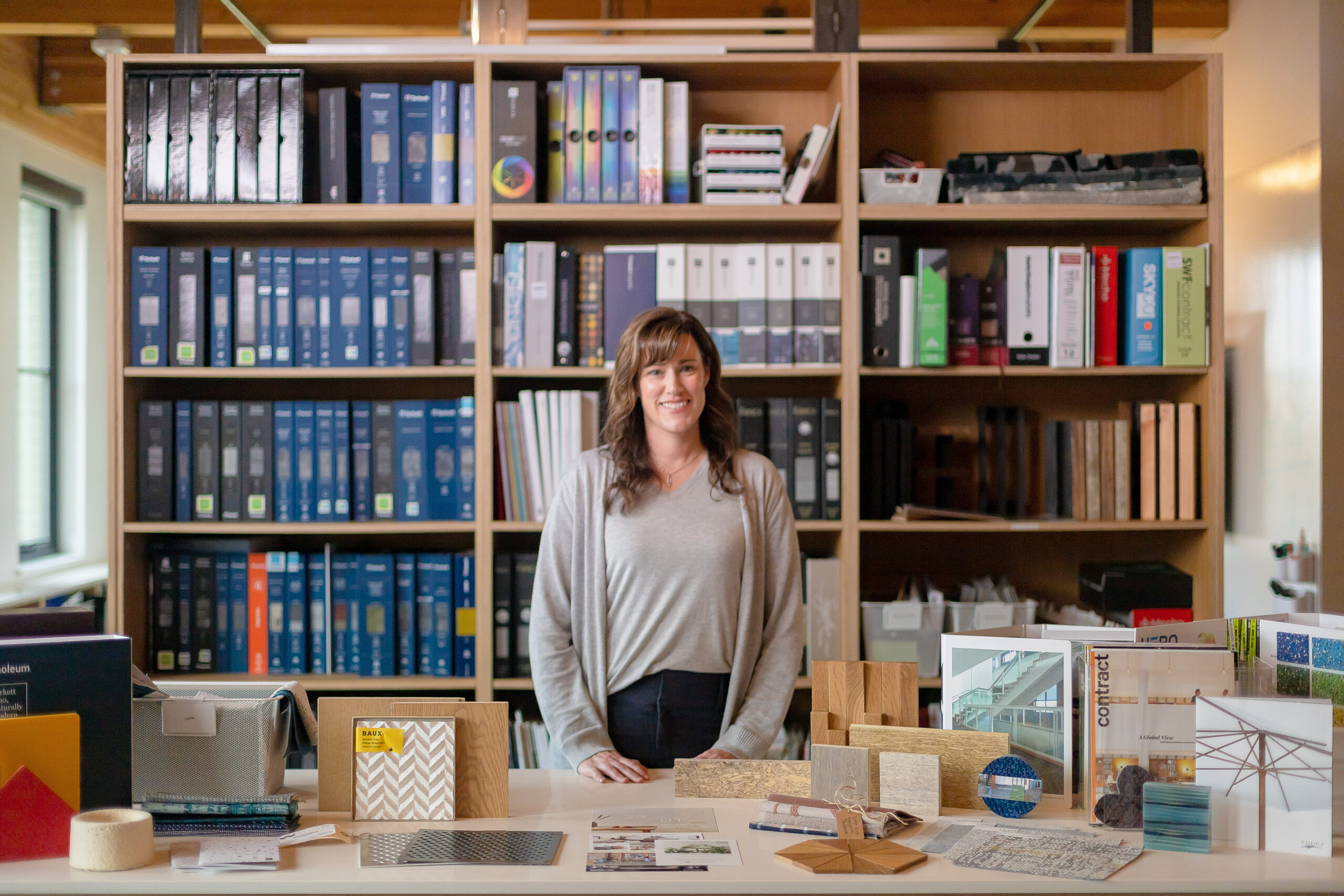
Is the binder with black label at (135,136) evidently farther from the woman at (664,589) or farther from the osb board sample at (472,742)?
the osb board sample at (472,742)

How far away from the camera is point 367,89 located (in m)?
2.74

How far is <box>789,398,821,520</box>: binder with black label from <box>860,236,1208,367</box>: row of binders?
21 centimetres

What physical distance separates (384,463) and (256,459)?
1.14 ft

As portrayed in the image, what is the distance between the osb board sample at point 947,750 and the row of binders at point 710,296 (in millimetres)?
1401

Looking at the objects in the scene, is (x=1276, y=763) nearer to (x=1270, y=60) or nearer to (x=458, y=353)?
(x=458, y=353)

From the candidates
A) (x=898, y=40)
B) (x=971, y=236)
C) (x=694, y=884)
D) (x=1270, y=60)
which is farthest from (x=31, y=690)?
(x=1270, y=60)

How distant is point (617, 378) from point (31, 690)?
1.07 m

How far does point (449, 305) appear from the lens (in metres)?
2.77

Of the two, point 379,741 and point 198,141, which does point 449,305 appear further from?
point 379,741

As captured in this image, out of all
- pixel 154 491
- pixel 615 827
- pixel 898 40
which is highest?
pixel 898 40

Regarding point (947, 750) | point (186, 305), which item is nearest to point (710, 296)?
point (186, 305)

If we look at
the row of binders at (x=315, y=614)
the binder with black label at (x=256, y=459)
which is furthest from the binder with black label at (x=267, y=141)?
the row of binders at (x=315, y=614)

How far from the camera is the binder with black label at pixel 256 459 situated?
277 cm

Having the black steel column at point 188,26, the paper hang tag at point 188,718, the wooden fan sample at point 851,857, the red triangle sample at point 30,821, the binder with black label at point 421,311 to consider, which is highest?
the black steel column at point 188,26
